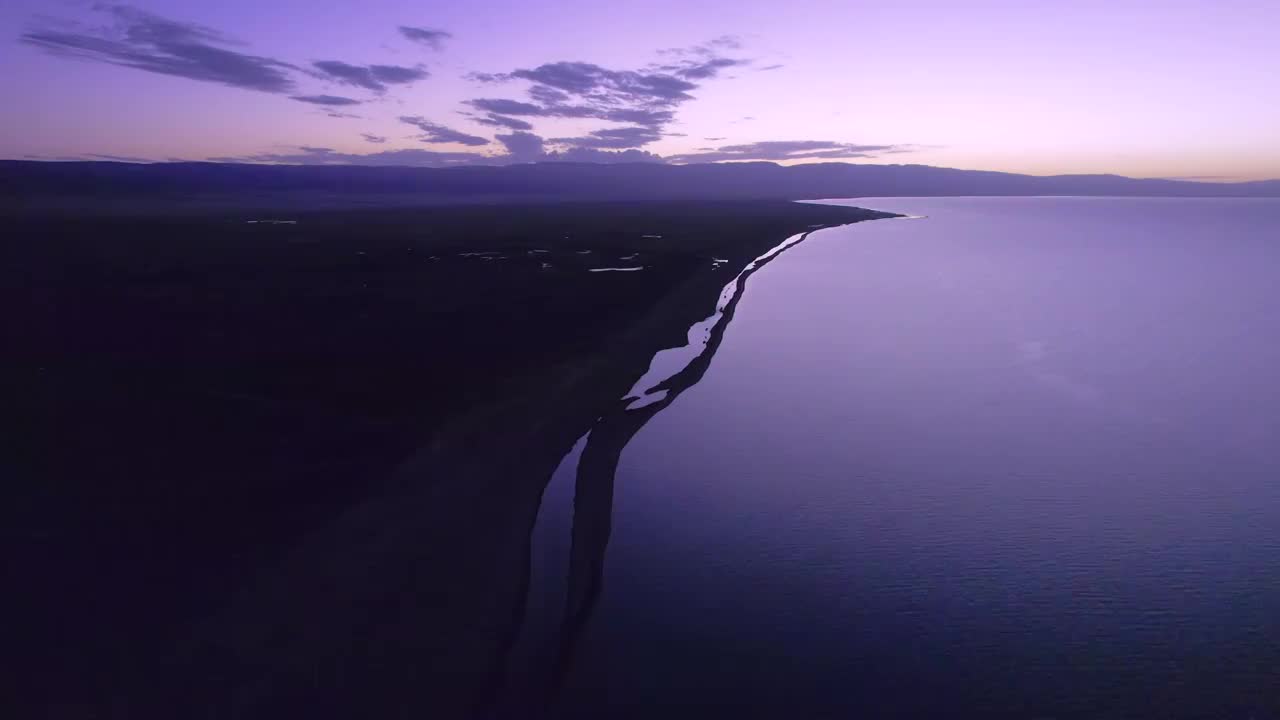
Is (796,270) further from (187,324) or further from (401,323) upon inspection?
(187,324)

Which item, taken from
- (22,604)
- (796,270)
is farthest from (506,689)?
(796,270)

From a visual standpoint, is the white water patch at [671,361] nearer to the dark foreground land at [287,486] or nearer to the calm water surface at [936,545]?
the dark foreground land at [287,486]

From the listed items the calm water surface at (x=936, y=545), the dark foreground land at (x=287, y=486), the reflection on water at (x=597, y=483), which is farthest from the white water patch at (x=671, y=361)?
the calm water surface at (x=936, y=545)

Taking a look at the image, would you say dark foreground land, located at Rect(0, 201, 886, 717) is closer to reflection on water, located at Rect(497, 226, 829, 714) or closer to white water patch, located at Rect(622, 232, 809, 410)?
reflection on water, located at Rect(497, 226, 829, 714)

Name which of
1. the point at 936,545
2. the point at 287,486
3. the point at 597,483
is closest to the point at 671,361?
the point at 597,483

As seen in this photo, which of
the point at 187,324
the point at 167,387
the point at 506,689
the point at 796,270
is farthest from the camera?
the point at 796,270

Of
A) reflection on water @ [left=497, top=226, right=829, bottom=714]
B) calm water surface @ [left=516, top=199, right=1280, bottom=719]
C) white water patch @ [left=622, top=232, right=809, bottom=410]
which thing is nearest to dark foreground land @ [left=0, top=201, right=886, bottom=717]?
reflection on water @ [left=497, top=226, right=829, bottom=714]
